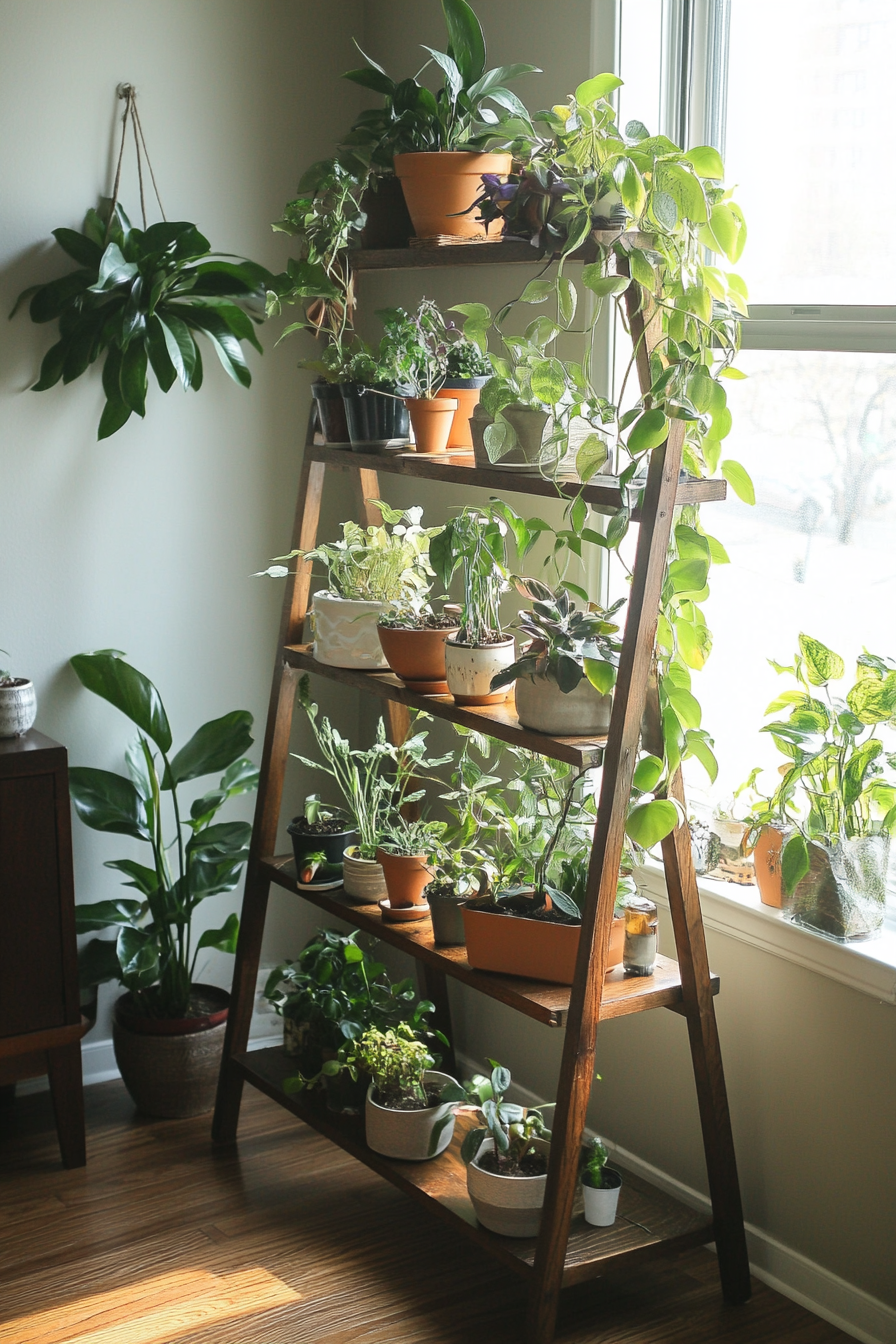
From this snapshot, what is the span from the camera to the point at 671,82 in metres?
2.37

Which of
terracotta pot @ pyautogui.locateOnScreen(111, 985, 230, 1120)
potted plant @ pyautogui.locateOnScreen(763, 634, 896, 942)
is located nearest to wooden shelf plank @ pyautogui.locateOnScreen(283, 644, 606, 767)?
potted plant @ pyautogui.locateOnScreen(763, 634, 896, 942)

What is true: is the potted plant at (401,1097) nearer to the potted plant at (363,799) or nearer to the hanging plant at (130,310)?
the potted plant at (363,799)

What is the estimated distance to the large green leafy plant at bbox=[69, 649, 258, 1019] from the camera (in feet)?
9.11

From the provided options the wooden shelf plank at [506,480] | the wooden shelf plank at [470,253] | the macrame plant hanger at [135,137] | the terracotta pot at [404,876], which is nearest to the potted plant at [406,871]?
the terracotta pot at [404,876]

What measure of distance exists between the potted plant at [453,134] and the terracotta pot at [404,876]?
110 centimetres

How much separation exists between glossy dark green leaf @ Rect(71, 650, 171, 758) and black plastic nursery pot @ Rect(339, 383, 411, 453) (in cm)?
75

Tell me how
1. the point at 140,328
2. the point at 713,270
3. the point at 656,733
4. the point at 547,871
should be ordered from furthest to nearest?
the point at 140,328
the point at 547,871
the point at 656,733
the point at 713,270

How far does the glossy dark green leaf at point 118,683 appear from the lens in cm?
277

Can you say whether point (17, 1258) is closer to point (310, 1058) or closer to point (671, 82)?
point (310, 1058)

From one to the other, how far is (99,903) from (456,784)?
2.66 feet

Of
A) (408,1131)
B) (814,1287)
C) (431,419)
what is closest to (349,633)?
(431,419)

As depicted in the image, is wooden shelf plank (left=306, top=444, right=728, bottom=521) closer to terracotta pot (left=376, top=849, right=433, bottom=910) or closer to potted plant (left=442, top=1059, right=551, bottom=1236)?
terracotta pot (left=376, top=849, right=433, bottom=910)

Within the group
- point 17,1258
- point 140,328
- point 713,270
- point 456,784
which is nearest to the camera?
point 713,270

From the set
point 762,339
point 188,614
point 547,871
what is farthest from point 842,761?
point 188,614
